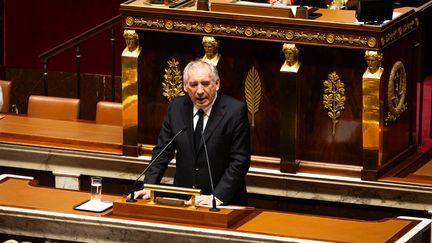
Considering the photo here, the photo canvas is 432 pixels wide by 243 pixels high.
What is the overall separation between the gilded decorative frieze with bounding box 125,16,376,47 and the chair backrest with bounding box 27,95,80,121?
120 cm

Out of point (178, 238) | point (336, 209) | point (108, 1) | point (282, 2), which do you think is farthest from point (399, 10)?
point (108, 1)

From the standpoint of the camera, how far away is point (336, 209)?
8.48m

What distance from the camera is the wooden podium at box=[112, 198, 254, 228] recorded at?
22.7 ft

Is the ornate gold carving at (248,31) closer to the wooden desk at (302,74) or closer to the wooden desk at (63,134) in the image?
the wooden desk at (302,74)

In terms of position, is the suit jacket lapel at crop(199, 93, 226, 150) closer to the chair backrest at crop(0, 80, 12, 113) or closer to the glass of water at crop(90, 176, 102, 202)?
the glass of water at crop(90, 176, 102, 202)

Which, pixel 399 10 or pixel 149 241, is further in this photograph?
pixel 399 10

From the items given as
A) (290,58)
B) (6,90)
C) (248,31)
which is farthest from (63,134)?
(290,58)

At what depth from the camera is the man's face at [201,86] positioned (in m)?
7.23

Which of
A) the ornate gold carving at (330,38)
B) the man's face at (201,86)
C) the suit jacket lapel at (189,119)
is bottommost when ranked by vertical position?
the suit jacket lapel at (189,119)

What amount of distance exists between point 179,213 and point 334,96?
Result: 1.79 m

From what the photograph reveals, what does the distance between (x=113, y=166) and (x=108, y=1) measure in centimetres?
319

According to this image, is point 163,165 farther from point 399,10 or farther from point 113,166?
point 399,10

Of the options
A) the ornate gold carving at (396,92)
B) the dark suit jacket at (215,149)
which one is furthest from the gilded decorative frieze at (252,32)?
the dark suit jacket at (215,149)

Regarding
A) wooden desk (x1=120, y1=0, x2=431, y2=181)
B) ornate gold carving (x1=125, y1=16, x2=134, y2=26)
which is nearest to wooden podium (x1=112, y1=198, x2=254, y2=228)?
wooden desk (x1=120, y1=0, x2=431, y2=181)
